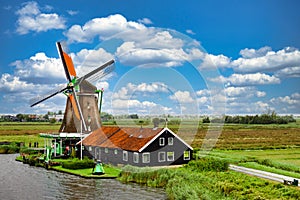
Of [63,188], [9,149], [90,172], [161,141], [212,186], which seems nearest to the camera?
[212,186]

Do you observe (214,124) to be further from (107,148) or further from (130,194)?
(107,148)

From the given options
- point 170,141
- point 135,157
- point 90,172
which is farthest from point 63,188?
point 170,141

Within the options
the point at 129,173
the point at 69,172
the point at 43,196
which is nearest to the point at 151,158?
the point at 129,173

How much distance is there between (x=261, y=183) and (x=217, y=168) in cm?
484

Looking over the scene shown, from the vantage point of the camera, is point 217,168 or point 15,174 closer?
point 217,168

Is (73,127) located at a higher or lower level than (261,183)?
higher

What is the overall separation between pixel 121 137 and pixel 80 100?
5.48 metres

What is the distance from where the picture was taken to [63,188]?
16.9m

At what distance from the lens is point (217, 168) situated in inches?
760

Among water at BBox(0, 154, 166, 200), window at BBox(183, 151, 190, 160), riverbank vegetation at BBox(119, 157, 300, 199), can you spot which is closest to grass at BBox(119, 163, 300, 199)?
riverbank vegetation at BBox(119, 157, 300, 199)

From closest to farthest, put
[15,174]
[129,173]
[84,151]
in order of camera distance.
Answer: [129,173] < [15,174] < [84,151]

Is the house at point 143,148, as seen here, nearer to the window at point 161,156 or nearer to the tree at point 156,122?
the window at point 161,156

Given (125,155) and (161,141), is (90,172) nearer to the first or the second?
(125,155)

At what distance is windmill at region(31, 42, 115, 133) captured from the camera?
2722 cm
